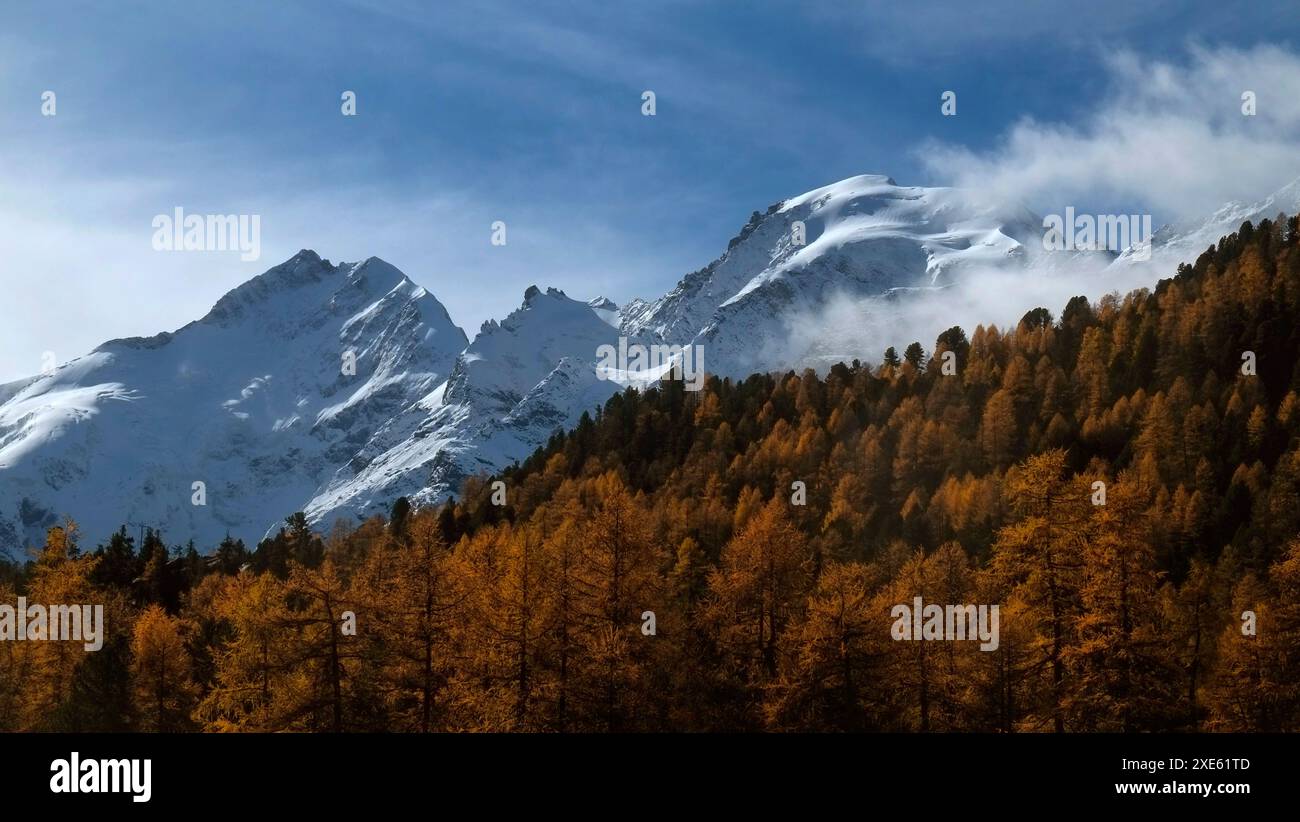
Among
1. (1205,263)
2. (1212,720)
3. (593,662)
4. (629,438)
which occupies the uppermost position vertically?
(1205,263)

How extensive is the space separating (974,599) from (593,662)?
57.3ft

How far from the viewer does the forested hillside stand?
135 ft

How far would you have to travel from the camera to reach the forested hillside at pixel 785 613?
135 feet

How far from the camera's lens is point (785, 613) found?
4847 centimetres

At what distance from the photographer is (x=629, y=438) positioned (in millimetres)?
135750

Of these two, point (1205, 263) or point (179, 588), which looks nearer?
point (179, 588)

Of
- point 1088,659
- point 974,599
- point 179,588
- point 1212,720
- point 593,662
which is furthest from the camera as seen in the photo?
point 179,588

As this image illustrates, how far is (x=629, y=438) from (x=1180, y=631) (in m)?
86.6
